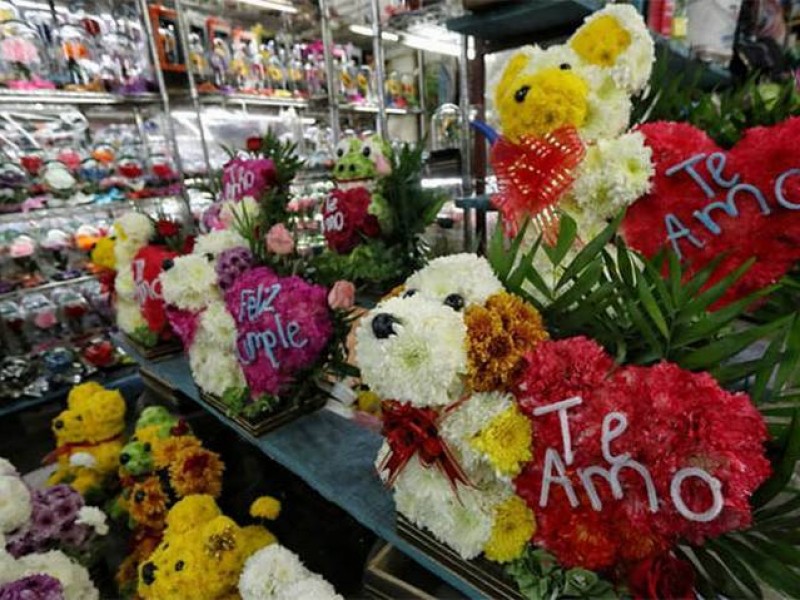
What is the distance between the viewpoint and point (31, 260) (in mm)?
2012

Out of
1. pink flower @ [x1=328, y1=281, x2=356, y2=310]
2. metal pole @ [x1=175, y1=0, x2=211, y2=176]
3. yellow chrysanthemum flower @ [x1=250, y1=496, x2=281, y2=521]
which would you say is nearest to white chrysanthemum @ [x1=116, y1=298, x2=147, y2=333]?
yellow chrysanthemum flower @ [x1=250, y1=496, x2=281, y2=521]

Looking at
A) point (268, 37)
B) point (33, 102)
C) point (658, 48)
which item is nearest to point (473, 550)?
point (658, 48)

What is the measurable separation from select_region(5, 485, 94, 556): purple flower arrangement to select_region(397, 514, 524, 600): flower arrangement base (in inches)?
31.0

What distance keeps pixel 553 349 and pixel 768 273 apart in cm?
40

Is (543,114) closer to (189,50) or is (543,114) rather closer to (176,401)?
(176,401)

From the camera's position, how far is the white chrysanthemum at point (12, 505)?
88 cm

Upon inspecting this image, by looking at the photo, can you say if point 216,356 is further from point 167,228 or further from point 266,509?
point 167,228

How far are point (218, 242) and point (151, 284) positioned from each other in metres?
0.28

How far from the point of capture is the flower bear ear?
2.14 feet

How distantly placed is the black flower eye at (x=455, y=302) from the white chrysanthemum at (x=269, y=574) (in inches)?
19.8

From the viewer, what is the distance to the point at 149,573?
0.84m

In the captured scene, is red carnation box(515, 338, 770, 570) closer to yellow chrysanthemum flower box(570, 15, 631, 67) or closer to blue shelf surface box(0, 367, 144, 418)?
yellow chrysanthemum flower box(570, 15, 631, 67)

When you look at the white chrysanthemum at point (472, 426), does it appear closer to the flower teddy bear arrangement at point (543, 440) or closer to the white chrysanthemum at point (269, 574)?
the flower teddy bear arrangement at point (543, 440)

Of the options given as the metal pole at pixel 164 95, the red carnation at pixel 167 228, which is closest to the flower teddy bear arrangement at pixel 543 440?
the red carnation at pixel 167 228
